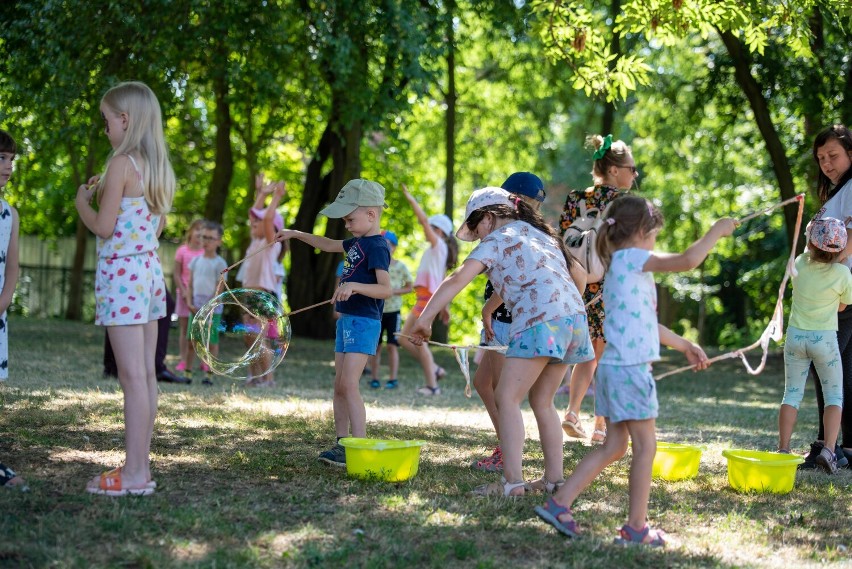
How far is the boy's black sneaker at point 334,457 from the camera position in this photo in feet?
18.3

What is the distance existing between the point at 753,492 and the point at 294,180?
806 inches

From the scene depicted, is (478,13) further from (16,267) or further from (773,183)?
(16,267)

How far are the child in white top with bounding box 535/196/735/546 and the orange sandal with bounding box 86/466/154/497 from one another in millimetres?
1804

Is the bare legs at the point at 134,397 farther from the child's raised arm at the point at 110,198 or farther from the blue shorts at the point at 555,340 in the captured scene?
the blue shorts at the point at 555,340

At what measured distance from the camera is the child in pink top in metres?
10.7

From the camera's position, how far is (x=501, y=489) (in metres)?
5.01

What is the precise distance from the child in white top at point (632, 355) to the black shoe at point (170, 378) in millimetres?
6318

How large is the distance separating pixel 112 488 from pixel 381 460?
132cm

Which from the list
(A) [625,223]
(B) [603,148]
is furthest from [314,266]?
(A) [625,223]

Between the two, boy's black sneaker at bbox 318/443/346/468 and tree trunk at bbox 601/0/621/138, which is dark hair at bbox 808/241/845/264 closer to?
boy's black sneaker at bbox 318/443/346/468

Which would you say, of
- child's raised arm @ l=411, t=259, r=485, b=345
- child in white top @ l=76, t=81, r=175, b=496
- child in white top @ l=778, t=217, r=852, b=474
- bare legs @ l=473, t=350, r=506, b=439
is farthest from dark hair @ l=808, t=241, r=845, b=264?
child in white top @ l=76, t=81, r=175, b=496

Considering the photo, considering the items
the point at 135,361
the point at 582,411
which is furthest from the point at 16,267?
the point at 582,411

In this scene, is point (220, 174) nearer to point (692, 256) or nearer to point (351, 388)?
point (351, 388)

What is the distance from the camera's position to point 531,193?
18.1ft
